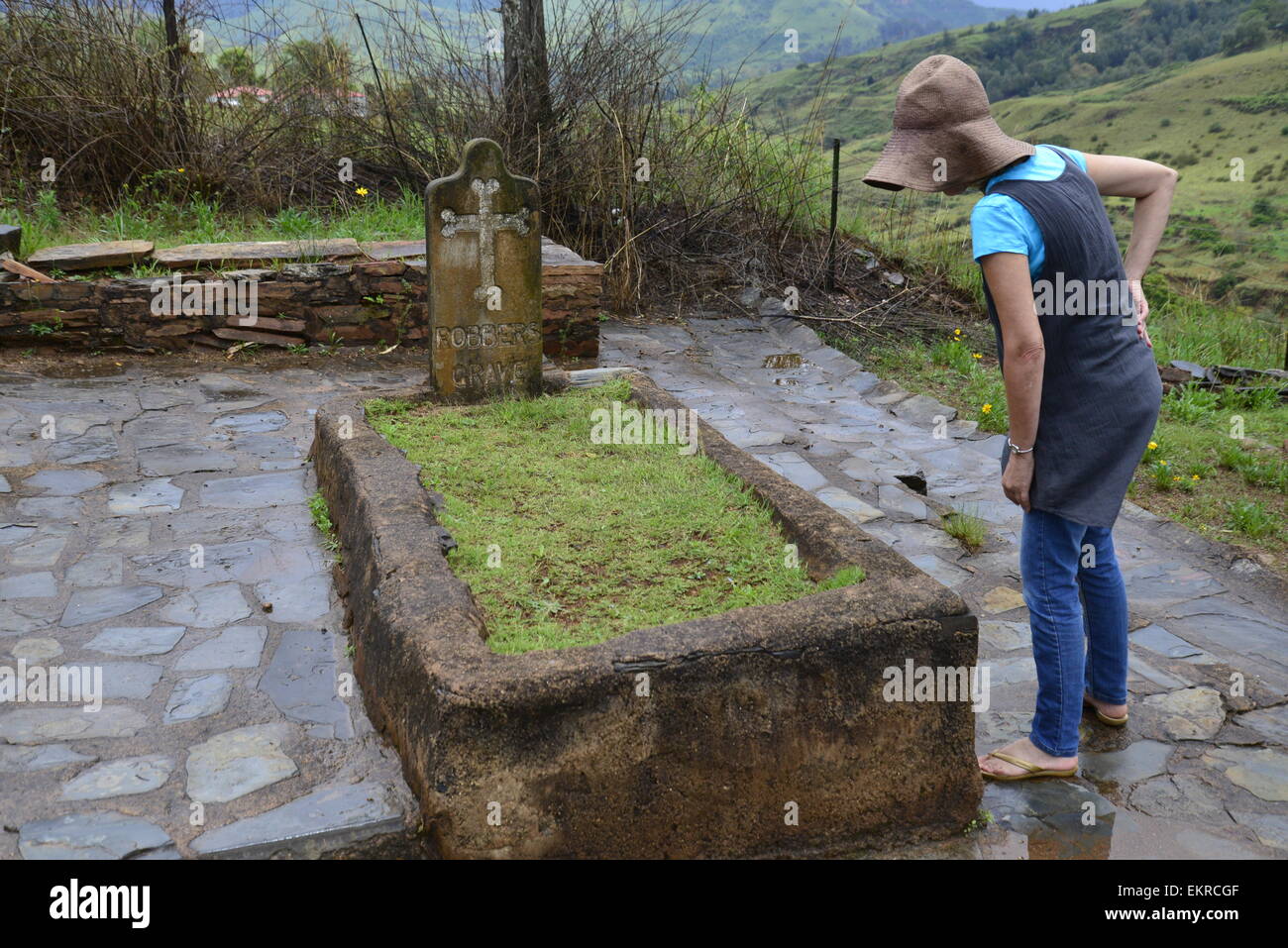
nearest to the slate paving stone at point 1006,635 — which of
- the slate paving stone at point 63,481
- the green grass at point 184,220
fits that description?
the slate paving stone at point 63,481

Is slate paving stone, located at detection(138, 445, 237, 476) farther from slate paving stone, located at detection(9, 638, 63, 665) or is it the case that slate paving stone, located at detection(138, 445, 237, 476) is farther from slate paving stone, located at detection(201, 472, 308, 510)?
slate paving stone, located at detection(9, 638, 63, 665)

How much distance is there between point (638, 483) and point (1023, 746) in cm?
173

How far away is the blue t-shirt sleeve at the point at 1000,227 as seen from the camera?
2.57 m

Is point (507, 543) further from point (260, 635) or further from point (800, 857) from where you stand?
point (800, 857)

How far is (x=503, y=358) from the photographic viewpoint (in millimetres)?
5074

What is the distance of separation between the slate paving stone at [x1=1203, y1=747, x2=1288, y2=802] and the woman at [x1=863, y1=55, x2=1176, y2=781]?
545mm

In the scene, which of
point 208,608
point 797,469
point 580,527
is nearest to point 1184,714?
point 580,527

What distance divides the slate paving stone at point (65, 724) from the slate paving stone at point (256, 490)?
63.2 inches

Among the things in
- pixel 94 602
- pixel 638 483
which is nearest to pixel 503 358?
pixel 638 483

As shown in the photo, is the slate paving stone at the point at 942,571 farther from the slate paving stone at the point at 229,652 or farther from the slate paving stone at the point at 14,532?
the slate paving stone at the point at 14,532

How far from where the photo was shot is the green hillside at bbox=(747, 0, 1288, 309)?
43.4ft

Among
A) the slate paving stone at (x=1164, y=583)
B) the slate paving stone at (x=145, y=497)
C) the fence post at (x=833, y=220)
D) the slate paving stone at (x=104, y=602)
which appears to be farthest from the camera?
the fence post at (x=833, y=220)

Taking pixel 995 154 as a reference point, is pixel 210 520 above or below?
below

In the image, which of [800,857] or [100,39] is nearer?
[800,857]
